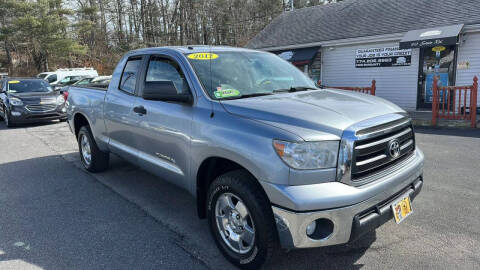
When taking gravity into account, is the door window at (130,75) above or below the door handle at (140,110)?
above

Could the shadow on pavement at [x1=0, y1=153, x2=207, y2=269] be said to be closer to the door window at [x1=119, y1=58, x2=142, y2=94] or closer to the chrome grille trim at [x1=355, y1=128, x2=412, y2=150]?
the door window at [x1=119, y1=58, x2=142, y2=94]

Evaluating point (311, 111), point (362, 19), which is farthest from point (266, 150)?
point (362, 19)

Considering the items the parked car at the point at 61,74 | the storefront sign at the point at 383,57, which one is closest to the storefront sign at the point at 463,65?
the storefront sign at the point at 383,57

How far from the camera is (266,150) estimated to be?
251cm

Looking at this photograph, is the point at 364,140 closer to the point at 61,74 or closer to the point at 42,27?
the point at 61,74

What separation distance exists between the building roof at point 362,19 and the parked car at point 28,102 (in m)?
10.7

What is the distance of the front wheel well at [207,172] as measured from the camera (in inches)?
121

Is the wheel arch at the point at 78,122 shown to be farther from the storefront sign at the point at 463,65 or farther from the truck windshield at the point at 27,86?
the storefront sign at the point at 463,65

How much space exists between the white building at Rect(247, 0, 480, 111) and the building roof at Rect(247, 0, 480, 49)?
0.04m

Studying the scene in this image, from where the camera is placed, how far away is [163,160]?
3705 millimetres

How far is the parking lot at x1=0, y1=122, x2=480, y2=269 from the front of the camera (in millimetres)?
3039

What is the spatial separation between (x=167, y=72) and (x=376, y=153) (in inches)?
91.7

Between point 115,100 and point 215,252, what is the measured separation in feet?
8.14

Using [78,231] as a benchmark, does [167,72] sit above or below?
above
